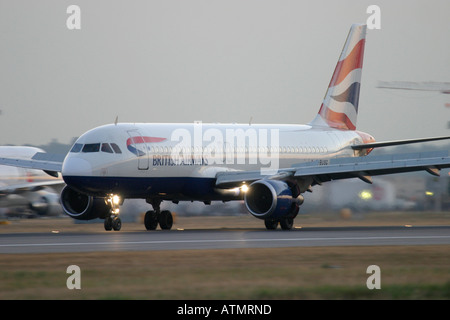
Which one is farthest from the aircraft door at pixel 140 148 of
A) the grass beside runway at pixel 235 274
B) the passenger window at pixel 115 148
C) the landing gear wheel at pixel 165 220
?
the grass beside runway at pixel 235 274

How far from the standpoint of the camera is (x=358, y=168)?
119 feet

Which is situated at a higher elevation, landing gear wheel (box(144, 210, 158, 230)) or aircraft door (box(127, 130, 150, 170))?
aircraft door (box(127, 130, 150, 170))

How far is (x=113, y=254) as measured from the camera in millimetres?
24000

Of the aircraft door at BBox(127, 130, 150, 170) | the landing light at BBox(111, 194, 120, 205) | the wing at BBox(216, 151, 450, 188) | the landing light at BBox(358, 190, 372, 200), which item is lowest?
the landing light at BBox(358, 190, 372, 200)

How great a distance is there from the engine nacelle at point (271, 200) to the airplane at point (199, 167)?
38 mm

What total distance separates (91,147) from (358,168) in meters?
10.3

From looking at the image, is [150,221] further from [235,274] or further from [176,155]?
[235,274]

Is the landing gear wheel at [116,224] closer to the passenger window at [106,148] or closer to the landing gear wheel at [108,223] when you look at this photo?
the landing gear wheel at [108,223]

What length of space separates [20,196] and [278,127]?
1851cm

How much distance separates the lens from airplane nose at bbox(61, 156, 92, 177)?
110 ft

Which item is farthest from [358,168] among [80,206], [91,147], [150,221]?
[80,206]

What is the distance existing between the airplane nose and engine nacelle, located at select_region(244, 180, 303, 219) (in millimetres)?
6199

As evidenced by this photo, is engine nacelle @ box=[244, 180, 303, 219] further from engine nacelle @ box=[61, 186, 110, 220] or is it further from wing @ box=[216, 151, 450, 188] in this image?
engine nacelle @ box=[61, 186, 110, 220]

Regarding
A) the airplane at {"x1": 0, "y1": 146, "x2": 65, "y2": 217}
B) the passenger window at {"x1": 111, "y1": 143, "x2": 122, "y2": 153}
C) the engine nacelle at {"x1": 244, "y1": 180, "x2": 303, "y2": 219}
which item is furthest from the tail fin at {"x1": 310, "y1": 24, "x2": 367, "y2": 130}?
the airplane at {"x1": 0, "y1": 146, "x2": 65, "y2": 217}
